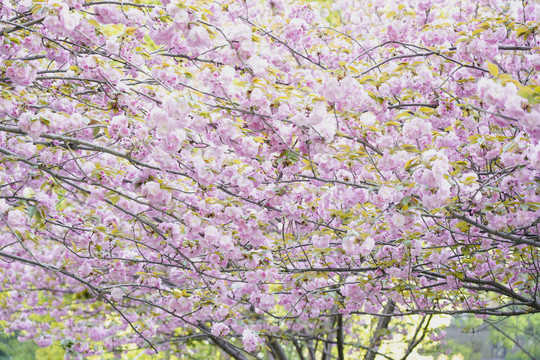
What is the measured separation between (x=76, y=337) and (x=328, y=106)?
5.20 m

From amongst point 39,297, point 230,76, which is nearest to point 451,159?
point 230,76

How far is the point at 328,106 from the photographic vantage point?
274cm

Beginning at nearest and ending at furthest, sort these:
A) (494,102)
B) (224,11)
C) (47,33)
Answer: (494,102), (47,33), (224,11)

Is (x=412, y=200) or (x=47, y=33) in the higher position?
(x=47, y=33)

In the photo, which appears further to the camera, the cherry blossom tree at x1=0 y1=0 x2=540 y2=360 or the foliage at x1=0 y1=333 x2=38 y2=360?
the foliage at x1=0 y1=333 x2=38 y2=360

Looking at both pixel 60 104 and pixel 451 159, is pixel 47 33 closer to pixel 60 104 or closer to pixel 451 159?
pixel 60 104

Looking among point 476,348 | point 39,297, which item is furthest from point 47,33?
point 476,348

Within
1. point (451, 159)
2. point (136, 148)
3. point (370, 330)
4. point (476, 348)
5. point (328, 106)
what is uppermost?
point (476, 348)

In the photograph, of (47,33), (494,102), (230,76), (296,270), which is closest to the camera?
(494,102)

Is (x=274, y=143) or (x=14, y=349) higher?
(x=14, y=349)

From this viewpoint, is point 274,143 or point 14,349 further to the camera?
point 14,349

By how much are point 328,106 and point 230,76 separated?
560mm

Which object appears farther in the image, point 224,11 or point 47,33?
point 224,11

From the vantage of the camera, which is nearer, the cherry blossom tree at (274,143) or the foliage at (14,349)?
the cherry blossom tree at (274,143)
